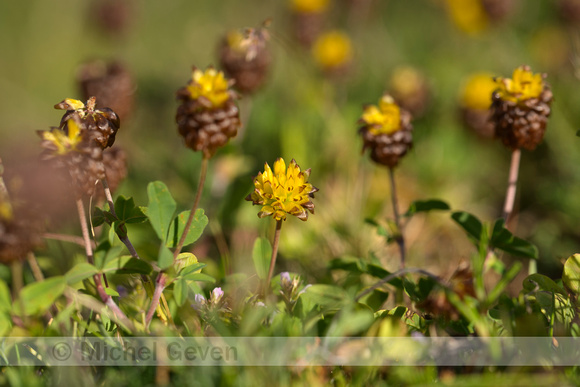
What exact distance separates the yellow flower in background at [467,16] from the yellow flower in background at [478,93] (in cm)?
116

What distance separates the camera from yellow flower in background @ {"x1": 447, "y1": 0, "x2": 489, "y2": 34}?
4277 millimetres

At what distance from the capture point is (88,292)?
152 centimetres

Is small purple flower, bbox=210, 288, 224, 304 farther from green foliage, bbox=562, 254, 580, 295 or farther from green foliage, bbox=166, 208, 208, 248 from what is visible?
green foliage, bbox=562, 254, 580, 295

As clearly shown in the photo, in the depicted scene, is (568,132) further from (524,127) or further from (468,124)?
(524,127)

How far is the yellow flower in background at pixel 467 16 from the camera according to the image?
4.28 meters

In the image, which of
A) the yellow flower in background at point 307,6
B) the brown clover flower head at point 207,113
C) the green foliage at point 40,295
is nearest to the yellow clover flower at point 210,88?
the brown clover flower head at point 207,113

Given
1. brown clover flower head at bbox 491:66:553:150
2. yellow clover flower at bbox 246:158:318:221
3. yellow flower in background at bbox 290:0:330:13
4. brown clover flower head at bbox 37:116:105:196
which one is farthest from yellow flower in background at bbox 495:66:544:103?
yellow flower in background at bbox 290:0:330:13

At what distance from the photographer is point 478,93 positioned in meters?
3.17

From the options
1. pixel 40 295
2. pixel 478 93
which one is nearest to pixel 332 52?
pixel 478 93

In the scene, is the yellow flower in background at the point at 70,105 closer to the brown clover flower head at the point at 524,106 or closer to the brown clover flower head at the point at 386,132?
the brown clover flower head at the point at 386,132

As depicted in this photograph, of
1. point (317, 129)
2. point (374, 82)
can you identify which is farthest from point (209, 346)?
point (374, 82)

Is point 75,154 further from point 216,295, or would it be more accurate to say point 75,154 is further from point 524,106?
point 524,106

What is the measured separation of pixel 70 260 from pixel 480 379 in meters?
1.55

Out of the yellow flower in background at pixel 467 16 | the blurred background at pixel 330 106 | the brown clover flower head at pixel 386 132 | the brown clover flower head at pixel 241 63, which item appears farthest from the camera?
the yellow flower in background at pixel 467 16
